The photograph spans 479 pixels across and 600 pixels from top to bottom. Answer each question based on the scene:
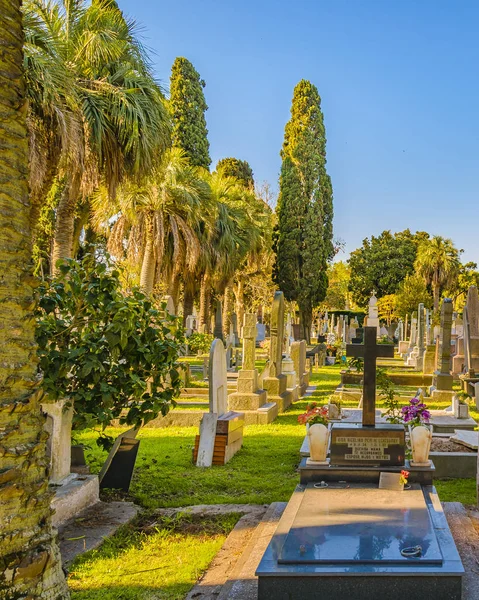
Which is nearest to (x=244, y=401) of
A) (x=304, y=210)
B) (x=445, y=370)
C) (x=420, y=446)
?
(x=445, y=370)

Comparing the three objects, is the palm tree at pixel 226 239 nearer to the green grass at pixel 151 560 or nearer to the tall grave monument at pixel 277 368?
the tall grave monument at pixel 277 368

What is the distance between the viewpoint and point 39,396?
296cm

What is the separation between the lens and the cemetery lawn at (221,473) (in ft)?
21.5

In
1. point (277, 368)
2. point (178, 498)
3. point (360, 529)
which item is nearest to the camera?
point (360, 529)

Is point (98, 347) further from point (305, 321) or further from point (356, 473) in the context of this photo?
point (305, 321)

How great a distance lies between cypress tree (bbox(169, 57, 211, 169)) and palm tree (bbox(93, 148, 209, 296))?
6.25m

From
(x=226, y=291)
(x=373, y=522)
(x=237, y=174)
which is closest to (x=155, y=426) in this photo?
(x=373, y=522)

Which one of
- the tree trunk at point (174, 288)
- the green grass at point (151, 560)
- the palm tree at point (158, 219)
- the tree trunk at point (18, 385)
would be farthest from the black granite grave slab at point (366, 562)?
the tree trunk at point (174, 288)

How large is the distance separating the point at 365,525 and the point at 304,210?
3080cm

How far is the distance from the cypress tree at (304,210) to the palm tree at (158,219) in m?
11.2

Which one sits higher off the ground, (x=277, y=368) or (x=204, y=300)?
(x=204, y=300)

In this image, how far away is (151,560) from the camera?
4.77m

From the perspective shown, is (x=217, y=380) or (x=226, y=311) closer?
(x=217, y=380)

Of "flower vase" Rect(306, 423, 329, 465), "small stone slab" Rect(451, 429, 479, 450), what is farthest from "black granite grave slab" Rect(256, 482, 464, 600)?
"small stone slab" Rect(451, 429, 479, 450)
